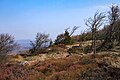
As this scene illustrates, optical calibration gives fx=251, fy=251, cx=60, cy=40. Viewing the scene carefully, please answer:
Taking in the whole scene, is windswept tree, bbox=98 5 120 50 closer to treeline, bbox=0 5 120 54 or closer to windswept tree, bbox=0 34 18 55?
treeline, bbox=0 5 120 54

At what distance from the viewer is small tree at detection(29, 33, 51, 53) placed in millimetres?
58934

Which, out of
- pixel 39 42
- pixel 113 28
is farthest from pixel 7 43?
pixel 113 28

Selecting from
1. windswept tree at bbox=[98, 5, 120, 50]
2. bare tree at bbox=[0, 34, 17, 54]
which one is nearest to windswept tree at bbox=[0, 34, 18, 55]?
bare tree at bbox=[0, 34, 17, 54]

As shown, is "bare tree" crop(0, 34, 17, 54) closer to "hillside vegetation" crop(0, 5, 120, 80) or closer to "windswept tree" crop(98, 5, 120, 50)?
"hillside vegetation" crop(0, 5, 120, 80)

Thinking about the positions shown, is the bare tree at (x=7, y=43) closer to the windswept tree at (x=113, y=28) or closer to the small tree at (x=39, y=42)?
the small tree at (x=39, y=42)

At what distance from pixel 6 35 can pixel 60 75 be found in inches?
1604

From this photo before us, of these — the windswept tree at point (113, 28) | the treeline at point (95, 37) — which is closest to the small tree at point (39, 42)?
the treeline at point (95, 37)

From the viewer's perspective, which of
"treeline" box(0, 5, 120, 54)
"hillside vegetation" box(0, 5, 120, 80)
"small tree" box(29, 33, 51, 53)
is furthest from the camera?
"small tree" box(29, 33, 51, 53)

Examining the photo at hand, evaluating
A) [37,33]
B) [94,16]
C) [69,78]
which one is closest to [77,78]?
[69,78]

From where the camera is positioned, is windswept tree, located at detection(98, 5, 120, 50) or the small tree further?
the small tree

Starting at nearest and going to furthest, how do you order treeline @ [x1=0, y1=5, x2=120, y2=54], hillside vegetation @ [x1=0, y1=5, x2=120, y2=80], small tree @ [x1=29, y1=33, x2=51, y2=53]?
hillside vegetation @ [x1=0, y1=5, x2=120, y2=80], treeline @ [x1=0, y1=5, x2=120, y2=54], small tree @ [x1=29, y1=33, x2=51, y2=53]

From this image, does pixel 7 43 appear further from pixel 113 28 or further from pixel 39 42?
pixel 113 28

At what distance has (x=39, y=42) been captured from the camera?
2354 inches

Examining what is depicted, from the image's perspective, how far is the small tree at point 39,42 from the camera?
5893 cm
